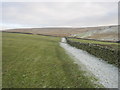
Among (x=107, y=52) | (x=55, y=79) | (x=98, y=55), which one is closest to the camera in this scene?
(x=55, y=79)

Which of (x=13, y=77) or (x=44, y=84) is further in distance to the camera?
(x=13, y=77)

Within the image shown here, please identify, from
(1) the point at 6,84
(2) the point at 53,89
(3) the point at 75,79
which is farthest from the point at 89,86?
(1) the point at 6,84

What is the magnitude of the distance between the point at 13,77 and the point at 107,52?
15.6m

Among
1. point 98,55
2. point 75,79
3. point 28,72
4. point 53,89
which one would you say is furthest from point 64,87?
point 98,55

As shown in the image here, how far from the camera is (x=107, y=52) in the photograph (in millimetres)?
15734

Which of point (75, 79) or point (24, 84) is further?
point (75, 79)

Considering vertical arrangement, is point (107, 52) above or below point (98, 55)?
above

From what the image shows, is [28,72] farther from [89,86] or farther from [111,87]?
[111,87]

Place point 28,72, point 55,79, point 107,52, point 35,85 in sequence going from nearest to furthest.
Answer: point 35,85
point 55,79
point 28,72
point 107,52

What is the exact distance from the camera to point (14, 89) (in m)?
7.12

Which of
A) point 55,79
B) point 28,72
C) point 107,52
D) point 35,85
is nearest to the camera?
point 35,85

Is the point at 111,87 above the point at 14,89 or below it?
below

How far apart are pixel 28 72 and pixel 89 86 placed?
697 centimetres

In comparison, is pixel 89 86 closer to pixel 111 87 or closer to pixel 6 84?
pixel 111 87
